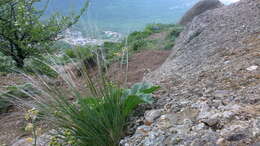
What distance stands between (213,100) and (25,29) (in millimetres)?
4482

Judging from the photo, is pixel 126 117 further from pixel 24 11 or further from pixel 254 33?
pixel 24 11

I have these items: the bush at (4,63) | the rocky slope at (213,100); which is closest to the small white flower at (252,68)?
the rocky slope at (213,100)

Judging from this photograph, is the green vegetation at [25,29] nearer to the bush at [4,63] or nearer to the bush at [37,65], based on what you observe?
the bush at [4,63]

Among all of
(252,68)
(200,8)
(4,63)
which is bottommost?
(4,63)

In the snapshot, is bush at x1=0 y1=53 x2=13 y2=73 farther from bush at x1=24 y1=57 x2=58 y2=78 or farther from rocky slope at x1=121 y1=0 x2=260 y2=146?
rocky slope at x1=121 y1=0 x2=260 y2=146

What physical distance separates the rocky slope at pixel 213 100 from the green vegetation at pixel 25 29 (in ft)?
9.79

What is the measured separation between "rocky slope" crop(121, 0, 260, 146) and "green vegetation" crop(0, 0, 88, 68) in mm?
2985

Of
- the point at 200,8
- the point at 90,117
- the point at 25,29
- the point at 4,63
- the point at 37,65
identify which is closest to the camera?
the point at 90,117

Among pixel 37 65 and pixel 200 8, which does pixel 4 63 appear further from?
pixel 200 8

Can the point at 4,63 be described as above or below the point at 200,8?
below

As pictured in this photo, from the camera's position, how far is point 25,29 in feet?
19.6

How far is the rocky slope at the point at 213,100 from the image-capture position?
191cm

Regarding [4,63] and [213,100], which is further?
[4,63]

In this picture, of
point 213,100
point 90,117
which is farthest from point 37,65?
point 213,100
